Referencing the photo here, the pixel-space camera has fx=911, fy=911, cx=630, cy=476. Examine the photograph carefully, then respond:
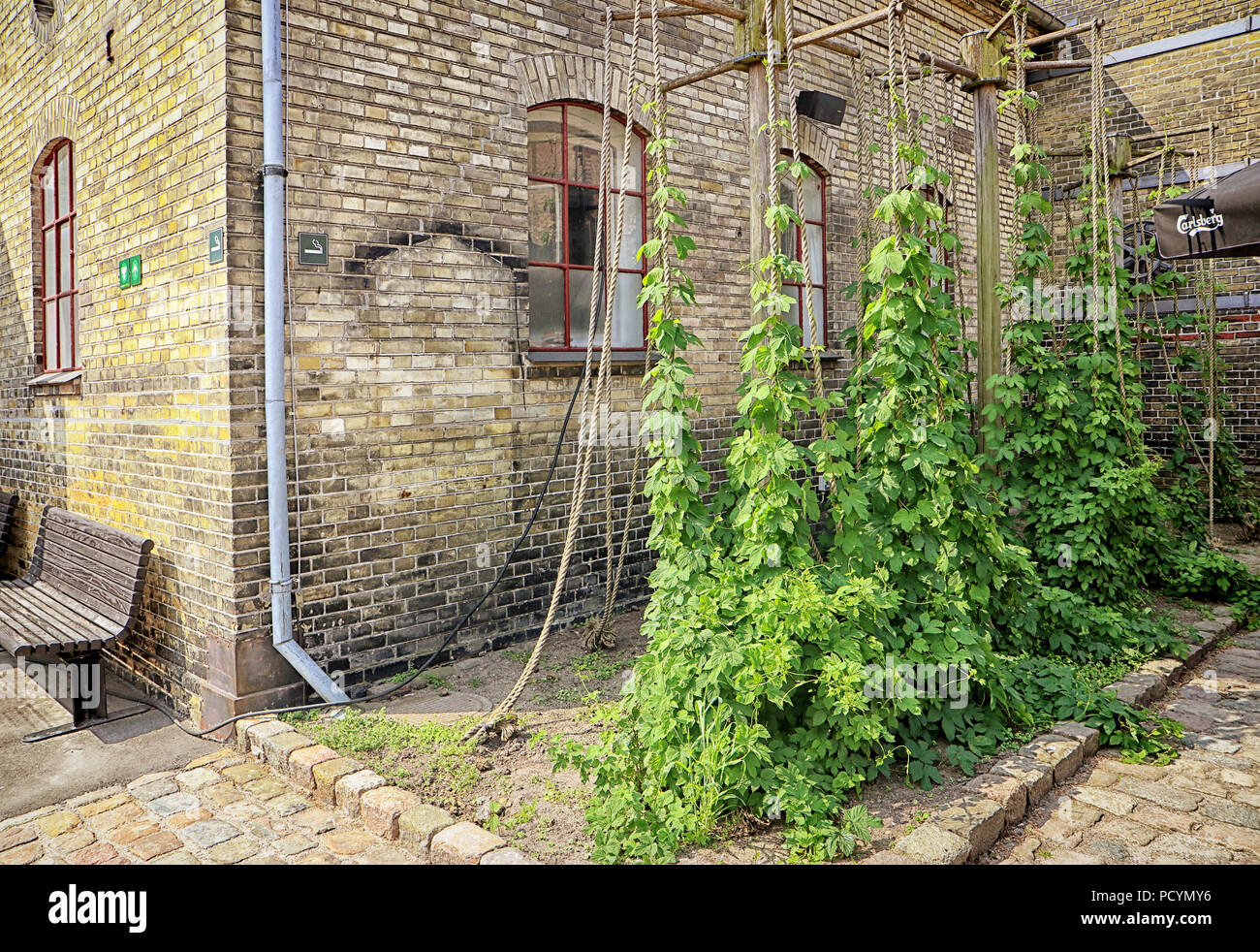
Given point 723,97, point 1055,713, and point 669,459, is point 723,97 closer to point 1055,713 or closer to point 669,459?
point 669,459

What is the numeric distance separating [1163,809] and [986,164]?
13.5ft

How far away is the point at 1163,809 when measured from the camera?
3760 millimetres

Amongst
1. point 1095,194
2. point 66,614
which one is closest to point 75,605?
point 66,614

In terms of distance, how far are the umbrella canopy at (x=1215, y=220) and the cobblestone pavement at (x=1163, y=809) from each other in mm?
2560

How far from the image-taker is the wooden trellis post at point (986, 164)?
233 inches

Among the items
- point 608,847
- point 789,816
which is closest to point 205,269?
point 608,847

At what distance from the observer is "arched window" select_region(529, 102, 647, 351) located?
240 inches

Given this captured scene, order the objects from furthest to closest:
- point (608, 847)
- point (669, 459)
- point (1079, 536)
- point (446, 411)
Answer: point (1079, 536), point (446, 411), point (669, 459), point (608, 847)

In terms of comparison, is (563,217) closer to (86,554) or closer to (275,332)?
(275,332)

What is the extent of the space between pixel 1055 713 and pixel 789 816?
1925 millimetres

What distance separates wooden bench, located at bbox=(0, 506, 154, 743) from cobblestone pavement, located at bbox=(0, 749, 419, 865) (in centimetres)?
100

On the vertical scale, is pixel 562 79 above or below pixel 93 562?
above

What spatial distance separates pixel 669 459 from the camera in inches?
165

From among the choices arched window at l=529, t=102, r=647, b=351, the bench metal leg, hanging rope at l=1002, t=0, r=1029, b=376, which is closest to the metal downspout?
the bench metal leg
